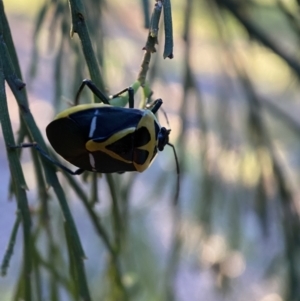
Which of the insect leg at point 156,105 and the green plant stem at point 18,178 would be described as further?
the insect leg at point 156,105

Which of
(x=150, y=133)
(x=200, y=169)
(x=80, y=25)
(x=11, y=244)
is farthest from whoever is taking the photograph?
(x=200, y=169)

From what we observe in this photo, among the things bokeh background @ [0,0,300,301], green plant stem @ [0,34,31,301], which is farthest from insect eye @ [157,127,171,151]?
green plant stem @ [0,34,31,301]

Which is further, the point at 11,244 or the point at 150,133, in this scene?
the point at 150,133

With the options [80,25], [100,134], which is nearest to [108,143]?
[100,134]

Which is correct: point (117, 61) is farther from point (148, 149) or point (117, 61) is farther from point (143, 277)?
point (148, 149)

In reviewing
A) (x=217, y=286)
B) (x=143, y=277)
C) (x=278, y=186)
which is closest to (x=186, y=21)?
(x=278, y=186)

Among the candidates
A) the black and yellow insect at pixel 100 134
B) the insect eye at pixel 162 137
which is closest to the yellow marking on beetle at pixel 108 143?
the black and yellow insect at pixel 100 134

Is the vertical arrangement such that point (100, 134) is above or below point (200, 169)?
above

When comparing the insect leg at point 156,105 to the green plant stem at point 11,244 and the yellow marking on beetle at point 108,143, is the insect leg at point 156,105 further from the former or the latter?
the green plant stem at point 11,244

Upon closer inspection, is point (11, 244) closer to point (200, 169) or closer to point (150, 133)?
point (150, 133)
